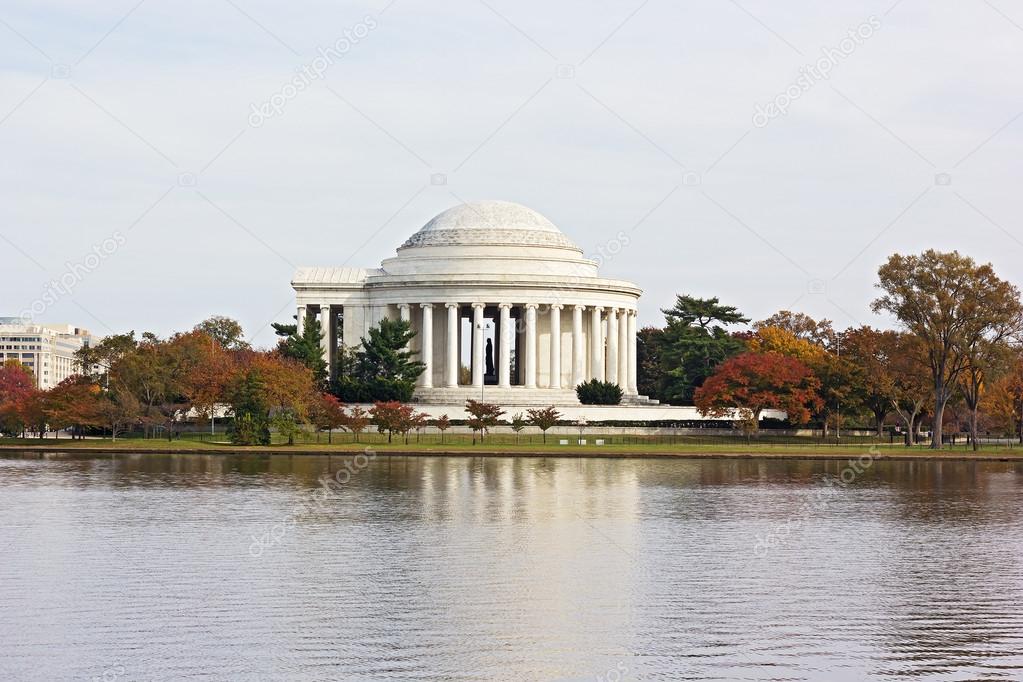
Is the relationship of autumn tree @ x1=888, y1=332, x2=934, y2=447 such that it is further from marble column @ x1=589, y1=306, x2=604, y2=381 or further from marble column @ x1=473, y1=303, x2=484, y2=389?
marble column @ x1=473, y1=303, x2=484, y2=389

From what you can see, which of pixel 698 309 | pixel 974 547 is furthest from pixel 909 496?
pixel 698 309

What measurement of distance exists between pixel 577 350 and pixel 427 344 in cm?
1272

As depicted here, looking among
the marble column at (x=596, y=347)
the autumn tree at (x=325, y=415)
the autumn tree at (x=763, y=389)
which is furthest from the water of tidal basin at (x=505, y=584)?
the marble column at (x=596, y=347)

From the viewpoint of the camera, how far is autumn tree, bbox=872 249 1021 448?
96.4 metres

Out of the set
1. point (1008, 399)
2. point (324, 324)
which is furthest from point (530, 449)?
point (1008, 399)

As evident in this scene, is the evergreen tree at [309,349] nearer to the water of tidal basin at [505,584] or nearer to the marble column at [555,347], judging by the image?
the marble column at [555,347]

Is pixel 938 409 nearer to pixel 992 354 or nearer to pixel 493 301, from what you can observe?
pixel 992 354

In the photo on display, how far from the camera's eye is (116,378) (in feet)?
331

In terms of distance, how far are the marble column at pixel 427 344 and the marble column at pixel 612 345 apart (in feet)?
51.4

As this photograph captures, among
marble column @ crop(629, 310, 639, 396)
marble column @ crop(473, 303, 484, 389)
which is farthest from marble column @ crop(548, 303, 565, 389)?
marble column @ crop(629, 310, 639, 396)

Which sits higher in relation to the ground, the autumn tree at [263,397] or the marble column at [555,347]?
the marble column at [555,347]

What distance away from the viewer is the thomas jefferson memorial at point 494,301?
130125 millimetres

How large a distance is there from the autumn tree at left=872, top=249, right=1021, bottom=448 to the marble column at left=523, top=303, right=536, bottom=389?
38.8 metres

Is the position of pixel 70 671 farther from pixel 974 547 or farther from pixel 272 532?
pixel 974 547
